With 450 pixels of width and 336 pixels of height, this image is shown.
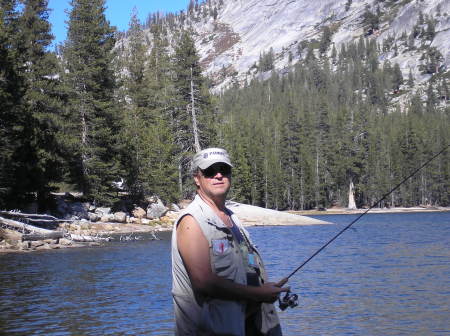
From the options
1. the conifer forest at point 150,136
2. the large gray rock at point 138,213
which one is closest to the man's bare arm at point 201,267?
the conifer forest at point 150,136

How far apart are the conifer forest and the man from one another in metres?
22.0

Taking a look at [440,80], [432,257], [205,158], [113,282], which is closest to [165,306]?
[113,282]

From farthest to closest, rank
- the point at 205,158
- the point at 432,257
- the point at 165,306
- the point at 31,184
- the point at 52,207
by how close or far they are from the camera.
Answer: the point at 52,207
the point at 31,184
the point at 432,257
the point at 165,306
the point at 205,158

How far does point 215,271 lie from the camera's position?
3.32 meters

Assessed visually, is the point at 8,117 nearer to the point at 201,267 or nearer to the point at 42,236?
the point at 42,236

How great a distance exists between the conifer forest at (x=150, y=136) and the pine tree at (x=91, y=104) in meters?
0.08

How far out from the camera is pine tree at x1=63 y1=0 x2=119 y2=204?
35.6 meters

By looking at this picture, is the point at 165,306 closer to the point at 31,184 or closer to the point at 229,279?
the point at 229,279

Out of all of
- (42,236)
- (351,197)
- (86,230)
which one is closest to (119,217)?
(86,230)

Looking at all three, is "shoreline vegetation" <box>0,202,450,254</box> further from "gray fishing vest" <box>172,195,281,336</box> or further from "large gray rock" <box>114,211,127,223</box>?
"gray fishing vest" <box>172,195,281,336</box>

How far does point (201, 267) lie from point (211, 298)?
0.21 meters

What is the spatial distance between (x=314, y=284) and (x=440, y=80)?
15932cm

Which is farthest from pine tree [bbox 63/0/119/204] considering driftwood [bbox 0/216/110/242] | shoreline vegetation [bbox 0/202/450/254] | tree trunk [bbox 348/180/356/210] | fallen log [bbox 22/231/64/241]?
tree trunk [bbox 348/180/356/210]

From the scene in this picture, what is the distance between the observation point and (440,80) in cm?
16150
